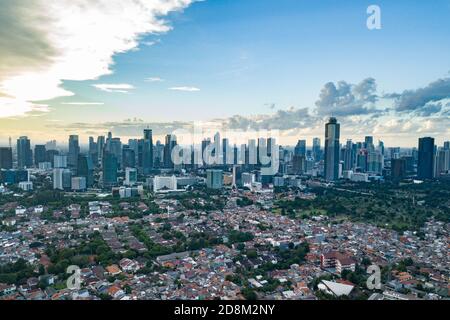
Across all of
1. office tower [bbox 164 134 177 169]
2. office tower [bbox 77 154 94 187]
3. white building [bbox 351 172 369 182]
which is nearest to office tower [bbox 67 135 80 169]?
office tower [bbox 77 154 94 187]

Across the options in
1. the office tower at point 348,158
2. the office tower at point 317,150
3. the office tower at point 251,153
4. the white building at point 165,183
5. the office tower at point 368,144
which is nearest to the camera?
→ the office tower at point 251,153

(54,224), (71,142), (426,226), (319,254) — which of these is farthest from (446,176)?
(71,142)

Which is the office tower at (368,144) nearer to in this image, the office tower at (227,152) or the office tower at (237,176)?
the office tower at (237,176)

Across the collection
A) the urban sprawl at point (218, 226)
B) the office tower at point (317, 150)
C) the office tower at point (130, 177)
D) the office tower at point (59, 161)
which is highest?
the office tower at point (317, 150)

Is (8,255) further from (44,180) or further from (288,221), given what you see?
(44,180)

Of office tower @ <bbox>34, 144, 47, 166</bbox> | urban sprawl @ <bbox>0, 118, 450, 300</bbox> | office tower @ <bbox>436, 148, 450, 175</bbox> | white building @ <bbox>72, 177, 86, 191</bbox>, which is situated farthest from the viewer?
office tower @ <bbox>436, 148, 450, 175</bbox>

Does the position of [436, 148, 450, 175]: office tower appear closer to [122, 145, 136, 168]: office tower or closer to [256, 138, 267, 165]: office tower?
[256, 138, 267, 165]: office tower

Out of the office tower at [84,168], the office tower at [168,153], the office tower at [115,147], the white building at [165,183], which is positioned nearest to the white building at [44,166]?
the office tower at [84,168]
